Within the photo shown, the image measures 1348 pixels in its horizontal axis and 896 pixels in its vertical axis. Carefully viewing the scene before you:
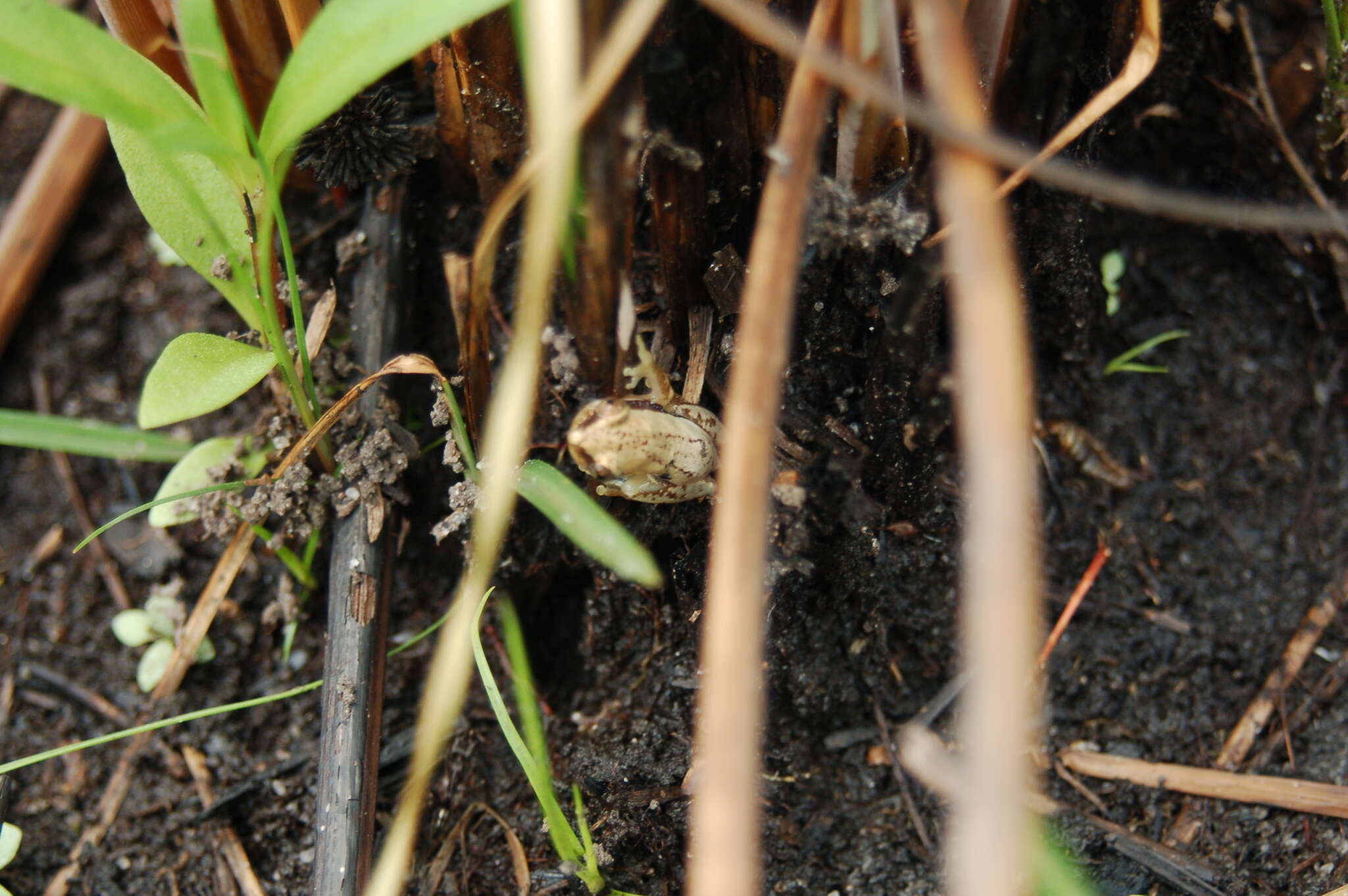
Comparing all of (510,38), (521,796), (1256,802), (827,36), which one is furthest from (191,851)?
(1256,802)

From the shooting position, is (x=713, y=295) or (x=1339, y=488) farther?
(x=1339, y=488)

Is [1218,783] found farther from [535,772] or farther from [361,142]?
[361,142]

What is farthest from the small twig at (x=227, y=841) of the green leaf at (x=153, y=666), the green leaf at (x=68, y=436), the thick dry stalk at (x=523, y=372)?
the green leaf at (x=68, y=436)

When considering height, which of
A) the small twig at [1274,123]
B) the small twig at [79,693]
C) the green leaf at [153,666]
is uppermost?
the small twig at [1274,123]

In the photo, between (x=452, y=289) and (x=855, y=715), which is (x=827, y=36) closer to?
(x=452, y=289)

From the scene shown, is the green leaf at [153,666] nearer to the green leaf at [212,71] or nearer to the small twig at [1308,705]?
the green leaf at [212,71]

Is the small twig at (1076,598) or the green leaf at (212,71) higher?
the green leaf at (212,71)

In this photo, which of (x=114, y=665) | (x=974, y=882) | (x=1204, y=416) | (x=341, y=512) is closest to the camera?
(x=974, y=882)

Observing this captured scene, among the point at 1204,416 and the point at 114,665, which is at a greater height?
the point at 1204,416
